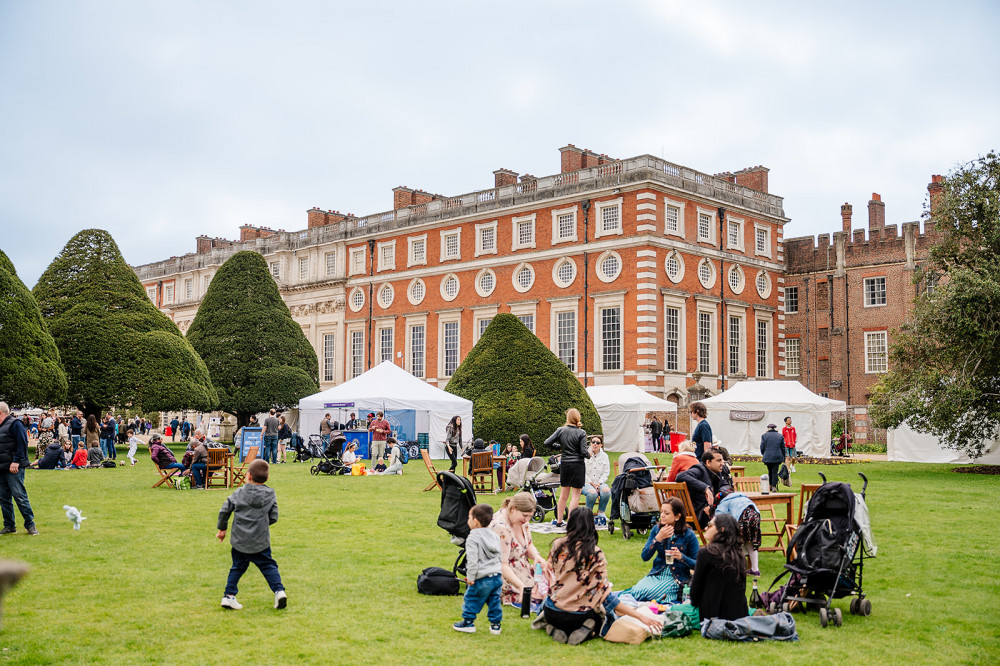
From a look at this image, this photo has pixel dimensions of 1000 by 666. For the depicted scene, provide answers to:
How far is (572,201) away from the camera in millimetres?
38906

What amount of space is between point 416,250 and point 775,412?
20.8 meters

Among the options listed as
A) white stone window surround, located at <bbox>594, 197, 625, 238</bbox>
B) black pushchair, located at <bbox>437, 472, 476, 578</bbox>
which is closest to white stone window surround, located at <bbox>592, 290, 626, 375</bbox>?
white stone window surround, located at <bbox>594, 197, 625, 238</bbox>

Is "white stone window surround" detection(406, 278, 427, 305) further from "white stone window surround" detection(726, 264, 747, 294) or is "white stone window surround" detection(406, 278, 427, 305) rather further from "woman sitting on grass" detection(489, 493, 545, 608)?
"woman sitting on grass" detection(489, 493, 545, 608)

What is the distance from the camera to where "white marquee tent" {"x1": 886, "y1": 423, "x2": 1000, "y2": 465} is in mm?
29891

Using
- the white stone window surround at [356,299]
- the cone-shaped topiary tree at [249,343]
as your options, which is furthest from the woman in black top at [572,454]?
the white stone window surround at [356,299]

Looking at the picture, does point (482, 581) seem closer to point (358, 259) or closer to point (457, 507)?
point (457, 507)

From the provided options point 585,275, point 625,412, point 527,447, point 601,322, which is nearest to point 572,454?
point 527,447

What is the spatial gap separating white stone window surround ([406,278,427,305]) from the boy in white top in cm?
3170

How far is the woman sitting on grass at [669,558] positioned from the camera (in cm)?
795

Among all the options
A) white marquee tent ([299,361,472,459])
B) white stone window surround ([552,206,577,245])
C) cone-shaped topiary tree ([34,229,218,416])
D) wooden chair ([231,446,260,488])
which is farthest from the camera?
white stone window surround ([552,206,577,245])

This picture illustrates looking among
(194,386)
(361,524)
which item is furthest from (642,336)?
(361,524)

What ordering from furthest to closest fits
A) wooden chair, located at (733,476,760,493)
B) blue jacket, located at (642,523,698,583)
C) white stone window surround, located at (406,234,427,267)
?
white stone window surround, located at (406,234,427,267), wooden chair, located at (733,476,760,493), blue jacket, located at (642,523,698,583)

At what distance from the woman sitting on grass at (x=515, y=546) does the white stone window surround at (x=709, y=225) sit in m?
31.7

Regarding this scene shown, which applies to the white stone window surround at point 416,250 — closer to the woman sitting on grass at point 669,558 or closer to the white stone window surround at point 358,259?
the white stone window surround at point 358,259
